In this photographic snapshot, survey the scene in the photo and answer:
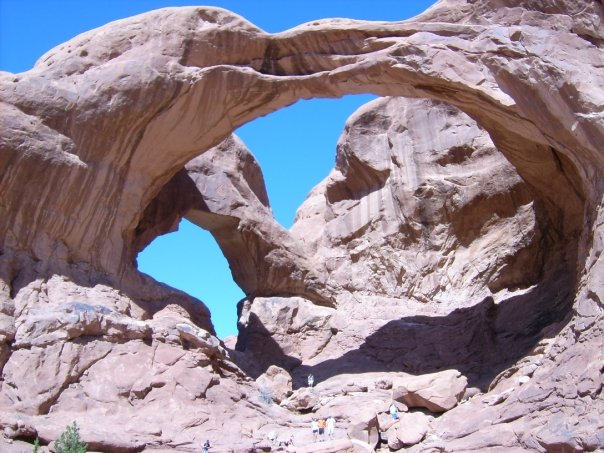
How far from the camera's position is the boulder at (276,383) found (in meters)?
18.2

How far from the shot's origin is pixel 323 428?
49.5 feet

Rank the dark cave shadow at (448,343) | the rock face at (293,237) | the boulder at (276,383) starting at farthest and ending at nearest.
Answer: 1. the dark cave shadow at (448,343)
2. the boulder at (276,383)
3. the rock face at (293,237)

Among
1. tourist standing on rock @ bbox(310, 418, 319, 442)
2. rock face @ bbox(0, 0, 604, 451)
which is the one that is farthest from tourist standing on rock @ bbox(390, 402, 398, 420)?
tourist standing on rock @ bbox(310, 418, 319, 442)

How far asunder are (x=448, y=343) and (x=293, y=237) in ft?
20.5

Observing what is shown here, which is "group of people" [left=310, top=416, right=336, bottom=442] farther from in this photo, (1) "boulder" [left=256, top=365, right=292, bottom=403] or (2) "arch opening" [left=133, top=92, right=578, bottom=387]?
(2) "arch opening" [left=133, top=92, right=578, bottom=387]

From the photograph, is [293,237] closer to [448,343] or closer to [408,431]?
[448,343]

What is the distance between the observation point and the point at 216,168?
77.0 ft

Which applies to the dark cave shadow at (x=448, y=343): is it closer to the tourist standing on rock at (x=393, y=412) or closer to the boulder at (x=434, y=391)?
the boulder at (x=434, y=391)

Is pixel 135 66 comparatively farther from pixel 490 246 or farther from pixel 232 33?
pixel 490 246

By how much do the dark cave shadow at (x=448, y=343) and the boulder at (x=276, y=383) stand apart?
98 cm

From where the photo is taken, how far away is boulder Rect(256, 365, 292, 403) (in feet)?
59.7

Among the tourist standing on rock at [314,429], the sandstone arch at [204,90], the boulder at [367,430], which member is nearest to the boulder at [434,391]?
the boulder at [367,430]

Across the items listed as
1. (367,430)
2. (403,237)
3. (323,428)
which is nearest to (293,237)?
(403,237)

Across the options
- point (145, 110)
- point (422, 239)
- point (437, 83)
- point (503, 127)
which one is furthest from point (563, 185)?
point (145, 110)
